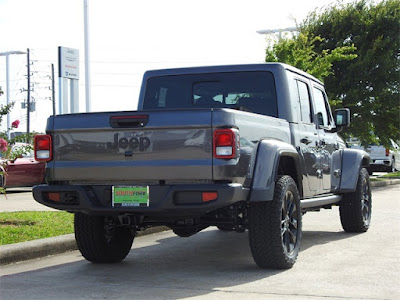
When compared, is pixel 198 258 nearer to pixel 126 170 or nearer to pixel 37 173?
pixel 126 170

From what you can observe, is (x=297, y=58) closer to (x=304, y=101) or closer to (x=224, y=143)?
(x=304, y=101)

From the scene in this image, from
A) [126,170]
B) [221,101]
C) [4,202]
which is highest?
[221,101]

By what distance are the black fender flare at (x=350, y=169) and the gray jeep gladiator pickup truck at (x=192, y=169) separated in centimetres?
142

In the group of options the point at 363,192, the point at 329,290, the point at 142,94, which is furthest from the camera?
the point at 363,192

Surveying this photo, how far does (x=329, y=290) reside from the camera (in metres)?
5.55

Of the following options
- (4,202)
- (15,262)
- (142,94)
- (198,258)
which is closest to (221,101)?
(142,94)

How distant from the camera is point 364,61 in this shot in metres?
22.5

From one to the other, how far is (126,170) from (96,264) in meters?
1.48

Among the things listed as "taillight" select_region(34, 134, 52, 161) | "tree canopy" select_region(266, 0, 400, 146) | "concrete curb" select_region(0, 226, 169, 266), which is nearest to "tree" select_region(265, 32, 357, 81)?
"tree canopy" select_region(266, 0, 400, 146)

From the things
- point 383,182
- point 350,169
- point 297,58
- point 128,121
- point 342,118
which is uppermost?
point 297,58

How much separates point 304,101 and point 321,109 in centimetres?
91

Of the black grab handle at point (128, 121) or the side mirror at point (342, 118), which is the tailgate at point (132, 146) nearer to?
the black grab handle at point (128, 121)

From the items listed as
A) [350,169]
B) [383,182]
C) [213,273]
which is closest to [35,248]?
[213,273]

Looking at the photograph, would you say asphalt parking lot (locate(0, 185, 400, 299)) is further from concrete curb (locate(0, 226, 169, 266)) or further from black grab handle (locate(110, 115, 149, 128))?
black grab handle (locate(110, 115, 149, 128))
